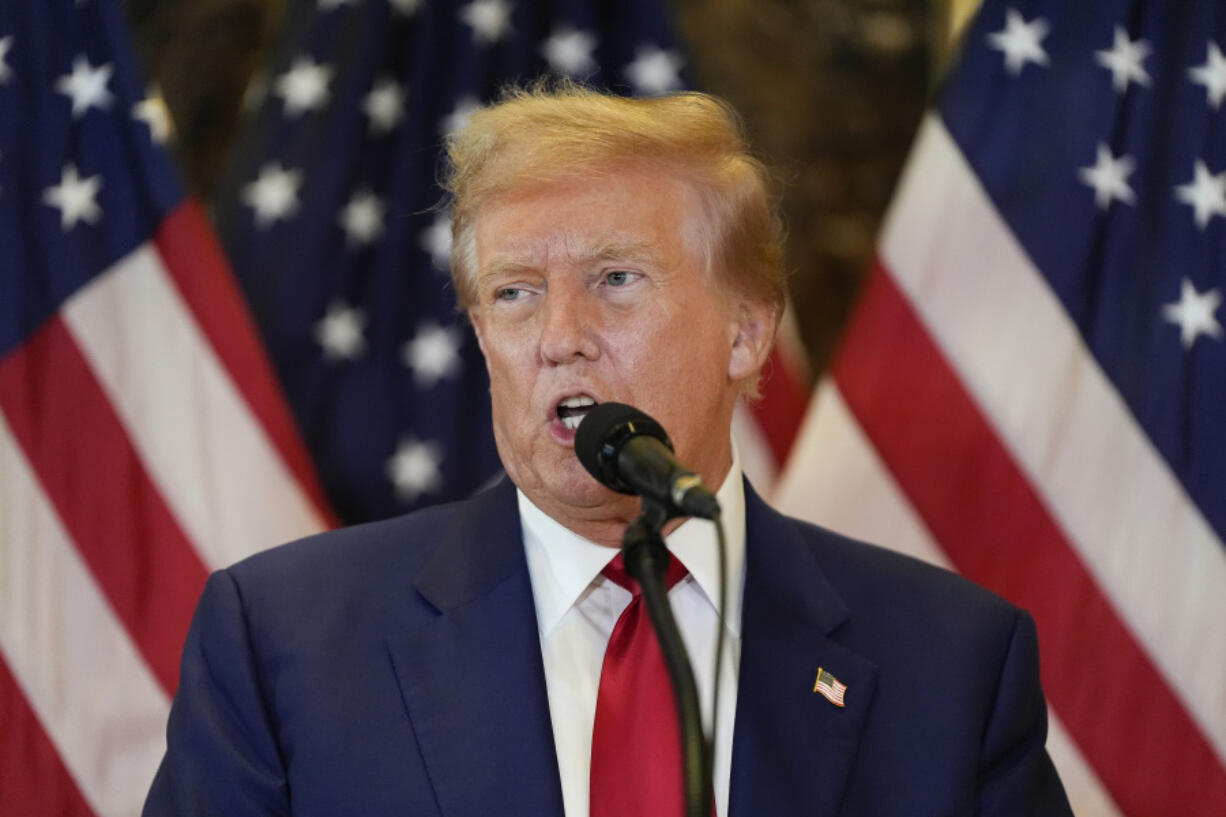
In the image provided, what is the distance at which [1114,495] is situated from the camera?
282 cm

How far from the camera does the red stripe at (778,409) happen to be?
2961 millimetres

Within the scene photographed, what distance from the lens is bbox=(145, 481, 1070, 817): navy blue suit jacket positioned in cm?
181

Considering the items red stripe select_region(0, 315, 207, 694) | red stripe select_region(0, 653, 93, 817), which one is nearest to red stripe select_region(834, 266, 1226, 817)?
red stripe select_region(0, 315, 207, 694)

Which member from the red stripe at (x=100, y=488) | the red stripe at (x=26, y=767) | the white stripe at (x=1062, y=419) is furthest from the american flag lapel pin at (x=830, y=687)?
the red stripe at (x=26, y=767)

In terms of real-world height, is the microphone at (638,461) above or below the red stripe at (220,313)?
below

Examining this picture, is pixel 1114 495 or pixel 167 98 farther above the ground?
pixel 167 98

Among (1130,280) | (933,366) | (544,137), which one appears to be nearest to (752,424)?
(933,366)

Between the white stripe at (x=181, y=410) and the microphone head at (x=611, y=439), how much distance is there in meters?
1.53

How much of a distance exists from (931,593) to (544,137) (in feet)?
3.00

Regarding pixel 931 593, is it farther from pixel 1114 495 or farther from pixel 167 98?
pixel 167 98

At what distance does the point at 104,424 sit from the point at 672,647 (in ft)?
5.95

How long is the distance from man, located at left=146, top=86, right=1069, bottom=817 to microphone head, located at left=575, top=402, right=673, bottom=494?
1.60 feet

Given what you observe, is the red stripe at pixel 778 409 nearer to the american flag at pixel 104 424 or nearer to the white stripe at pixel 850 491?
the white stripe at pixel 850 491

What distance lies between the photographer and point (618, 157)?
1978 mm
